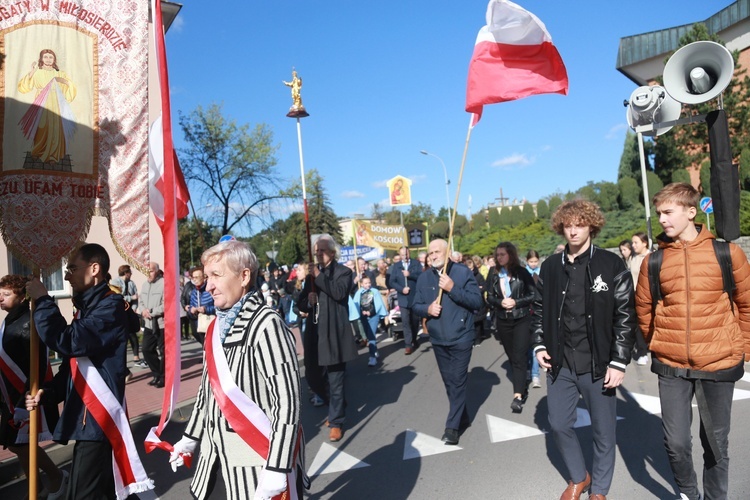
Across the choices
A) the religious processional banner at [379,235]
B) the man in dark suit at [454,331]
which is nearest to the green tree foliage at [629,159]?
the religious processional banner at [379,235]

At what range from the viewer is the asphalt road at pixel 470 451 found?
447cm

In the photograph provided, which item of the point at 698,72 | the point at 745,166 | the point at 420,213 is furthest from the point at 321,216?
the point at 698,72

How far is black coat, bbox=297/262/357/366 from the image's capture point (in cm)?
621

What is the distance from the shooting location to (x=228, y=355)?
2.67 meters

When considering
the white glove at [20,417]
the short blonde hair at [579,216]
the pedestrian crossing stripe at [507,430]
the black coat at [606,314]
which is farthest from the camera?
the pedestrian crossing stripe at [507,430]

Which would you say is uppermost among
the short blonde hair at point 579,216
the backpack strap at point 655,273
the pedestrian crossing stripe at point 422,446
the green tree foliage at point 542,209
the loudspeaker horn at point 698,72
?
the green tree foliage at point 542,209

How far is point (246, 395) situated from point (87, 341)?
124cm

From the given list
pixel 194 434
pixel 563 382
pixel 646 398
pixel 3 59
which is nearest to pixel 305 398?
pixel 646 398

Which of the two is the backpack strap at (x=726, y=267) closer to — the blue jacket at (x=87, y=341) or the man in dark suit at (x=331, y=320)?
the blue jacket at (x=87, y=341)

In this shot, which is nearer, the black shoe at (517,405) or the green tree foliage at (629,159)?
the black shoe at (517,405)

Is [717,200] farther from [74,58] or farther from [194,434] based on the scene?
[74,58]

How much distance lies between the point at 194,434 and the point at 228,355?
502 millimetres

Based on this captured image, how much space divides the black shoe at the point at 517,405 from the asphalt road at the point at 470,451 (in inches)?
2.4

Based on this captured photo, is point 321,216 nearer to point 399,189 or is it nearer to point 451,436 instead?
point 399,189
